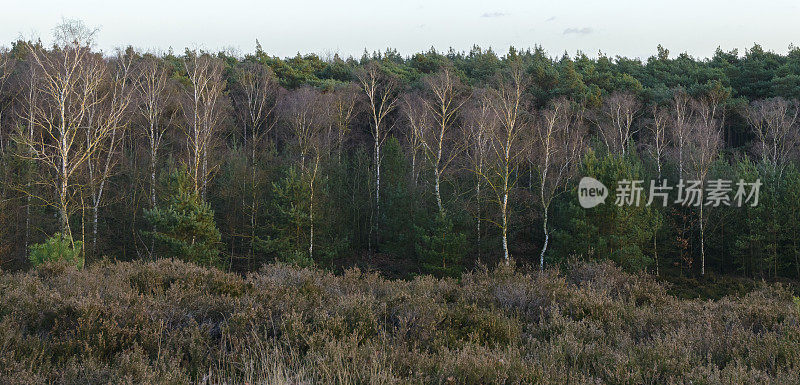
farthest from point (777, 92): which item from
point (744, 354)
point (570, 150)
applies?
point (744, 354)

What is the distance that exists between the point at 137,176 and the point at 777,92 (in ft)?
157

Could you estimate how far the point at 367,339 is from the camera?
460 cm

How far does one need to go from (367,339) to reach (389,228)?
23.0m

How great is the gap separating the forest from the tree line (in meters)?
0.19

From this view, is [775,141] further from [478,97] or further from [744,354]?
[744,354]

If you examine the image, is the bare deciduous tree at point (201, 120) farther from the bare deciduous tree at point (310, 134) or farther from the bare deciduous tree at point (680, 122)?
the bare deciduous tree at point (680, 122)

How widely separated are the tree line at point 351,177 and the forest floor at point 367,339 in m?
11.2

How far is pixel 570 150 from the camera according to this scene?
31.7 m

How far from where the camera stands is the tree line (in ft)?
73.5

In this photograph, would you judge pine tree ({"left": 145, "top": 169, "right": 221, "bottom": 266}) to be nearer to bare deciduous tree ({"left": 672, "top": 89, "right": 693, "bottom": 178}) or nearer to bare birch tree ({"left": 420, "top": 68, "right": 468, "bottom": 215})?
bare birch tree ({"left": 420, "top": 68, "right": 468, "bottom": 215})

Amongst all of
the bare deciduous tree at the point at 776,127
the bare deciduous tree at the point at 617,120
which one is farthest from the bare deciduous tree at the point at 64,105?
the bare deciduous tree at the point at 776,127

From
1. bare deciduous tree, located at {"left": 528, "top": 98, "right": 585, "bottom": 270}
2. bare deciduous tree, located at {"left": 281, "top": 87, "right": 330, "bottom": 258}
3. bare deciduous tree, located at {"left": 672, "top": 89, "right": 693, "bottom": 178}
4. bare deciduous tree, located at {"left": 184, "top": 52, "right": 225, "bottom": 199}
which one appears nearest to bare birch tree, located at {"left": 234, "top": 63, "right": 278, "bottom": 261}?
bare deciduous tree, located at {"left": 281, "top": 87, "right": 330, "bottom": 258}

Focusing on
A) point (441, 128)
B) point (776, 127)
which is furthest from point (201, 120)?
point (776, 127)

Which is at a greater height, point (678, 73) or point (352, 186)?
point (678, 73)
